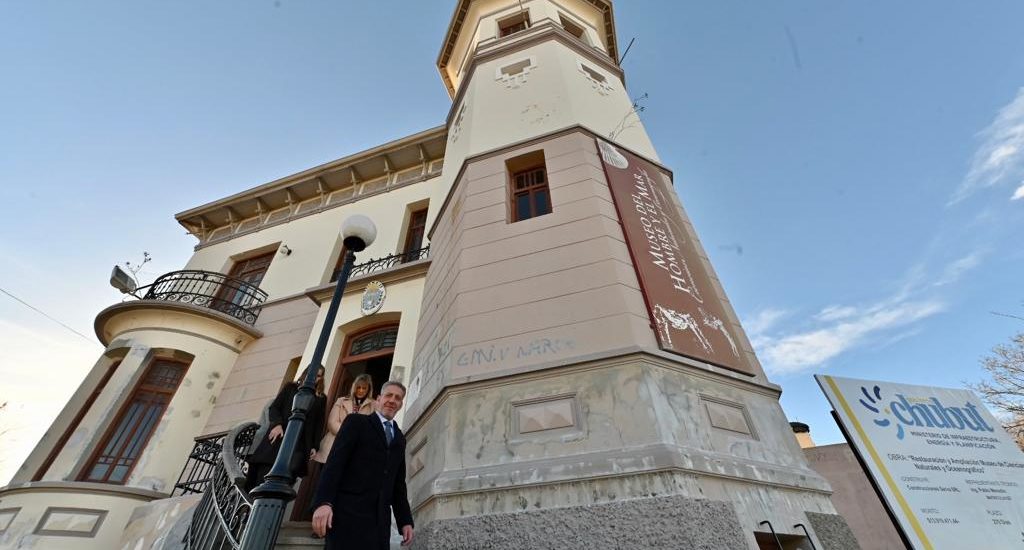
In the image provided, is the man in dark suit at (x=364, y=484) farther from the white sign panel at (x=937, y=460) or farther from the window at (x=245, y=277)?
the window at (x=245, y=277)

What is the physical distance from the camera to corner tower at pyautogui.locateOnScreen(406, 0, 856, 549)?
381 centimetres

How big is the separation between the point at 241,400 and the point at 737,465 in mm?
9445

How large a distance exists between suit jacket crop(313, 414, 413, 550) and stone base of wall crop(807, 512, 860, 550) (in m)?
3.65

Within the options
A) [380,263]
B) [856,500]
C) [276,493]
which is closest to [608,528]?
[276,493]

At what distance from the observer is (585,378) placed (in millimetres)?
4617

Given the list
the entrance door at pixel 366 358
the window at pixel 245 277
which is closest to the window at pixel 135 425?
the window at pixel 245 277

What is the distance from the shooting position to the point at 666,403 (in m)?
4.33

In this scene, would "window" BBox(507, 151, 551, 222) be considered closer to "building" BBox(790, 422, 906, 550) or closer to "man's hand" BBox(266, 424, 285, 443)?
"man's hand" BBox(266, 424, 285, 443)

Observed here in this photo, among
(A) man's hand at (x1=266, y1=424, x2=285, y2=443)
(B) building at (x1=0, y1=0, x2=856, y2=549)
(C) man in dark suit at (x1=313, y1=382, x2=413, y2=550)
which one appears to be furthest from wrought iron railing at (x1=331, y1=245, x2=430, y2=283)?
(C) man in dark suit at (x1=313, y1=382, x2=413, y2=550)

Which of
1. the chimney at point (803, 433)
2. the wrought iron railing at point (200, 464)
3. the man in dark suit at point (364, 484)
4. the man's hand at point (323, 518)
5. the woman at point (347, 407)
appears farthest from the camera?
the chimney at point (803, 433)

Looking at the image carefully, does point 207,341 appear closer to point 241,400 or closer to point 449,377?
point 241,400

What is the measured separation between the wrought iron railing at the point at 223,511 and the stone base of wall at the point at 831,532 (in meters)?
4.99

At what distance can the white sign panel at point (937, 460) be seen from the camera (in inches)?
147

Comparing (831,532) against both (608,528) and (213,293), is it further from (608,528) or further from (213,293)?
(213,293)
